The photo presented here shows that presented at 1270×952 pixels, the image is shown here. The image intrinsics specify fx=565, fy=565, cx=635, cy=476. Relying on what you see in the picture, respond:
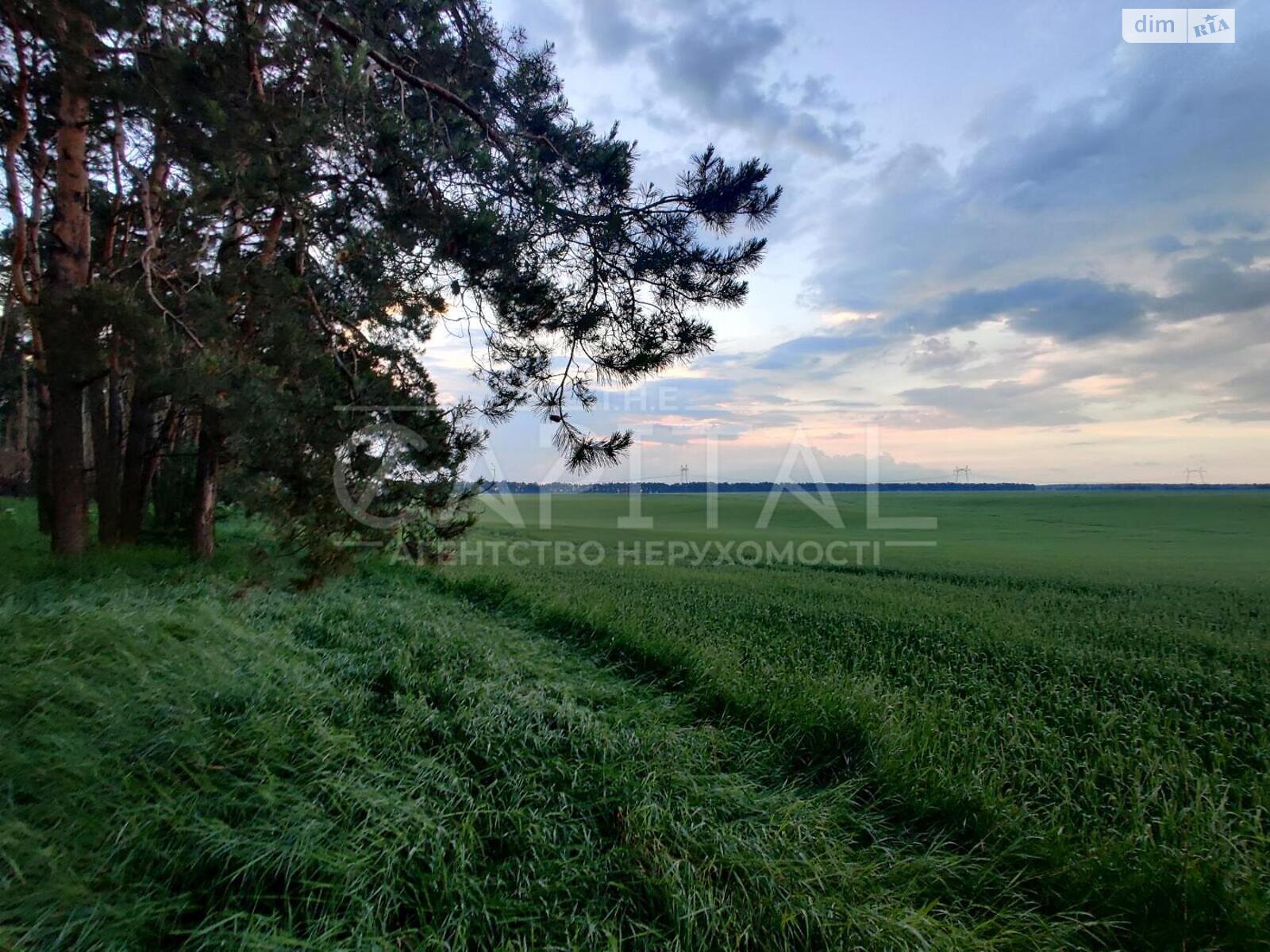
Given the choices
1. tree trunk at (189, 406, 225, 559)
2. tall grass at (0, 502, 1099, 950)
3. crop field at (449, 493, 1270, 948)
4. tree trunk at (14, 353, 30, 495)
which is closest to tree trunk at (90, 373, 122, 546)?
tree trunk at (189, 406, 225, 559)

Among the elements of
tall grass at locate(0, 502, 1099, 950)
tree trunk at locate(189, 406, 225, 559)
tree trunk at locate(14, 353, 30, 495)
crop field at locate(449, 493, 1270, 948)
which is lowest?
crop field at locate(449, 493, 1270, 948)

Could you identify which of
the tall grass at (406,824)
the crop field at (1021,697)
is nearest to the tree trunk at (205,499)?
the crop field at (1021,697)

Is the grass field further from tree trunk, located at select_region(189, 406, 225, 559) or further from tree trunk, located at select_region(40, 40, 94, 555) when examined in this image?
tree trunk, located at select_region(189, 406, 225, 559)

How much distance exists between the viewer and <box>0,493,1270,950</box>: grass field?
2039mm

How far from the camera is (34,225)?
23.0 feet

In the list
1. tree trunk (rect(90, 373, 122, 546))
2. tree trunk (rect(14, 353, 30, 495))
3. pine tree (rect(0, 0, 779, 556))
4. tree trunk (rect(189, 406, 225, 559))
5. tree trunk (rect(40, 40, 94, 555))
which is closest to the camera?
pine tree (rect(0, 0, 779, 556))

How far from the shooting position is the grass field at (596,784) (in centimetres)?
204

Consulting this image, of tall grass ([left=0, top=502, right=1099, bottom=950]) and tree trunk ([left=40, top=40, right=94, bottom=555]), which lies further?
tree trunk ([left=40, top=40, right=94, bottom=555])

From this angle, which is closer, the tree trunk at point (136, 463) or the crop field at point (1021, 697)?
the crop field at point (1021, 697)

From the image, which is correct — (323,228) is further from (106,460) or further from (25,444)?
(25,444)

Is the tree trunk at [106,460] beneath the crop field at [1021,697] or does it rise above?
above

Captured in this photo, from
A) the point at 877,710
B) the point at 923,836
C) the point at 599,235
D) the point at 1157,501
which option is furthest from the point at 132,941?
the point at 1157,501

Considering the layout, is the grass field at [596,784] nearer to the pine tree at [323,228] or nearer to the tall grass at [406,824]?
the tall grass at [406,824]

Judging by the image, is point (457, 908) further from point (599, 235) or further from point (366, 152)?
point (366, 152)
